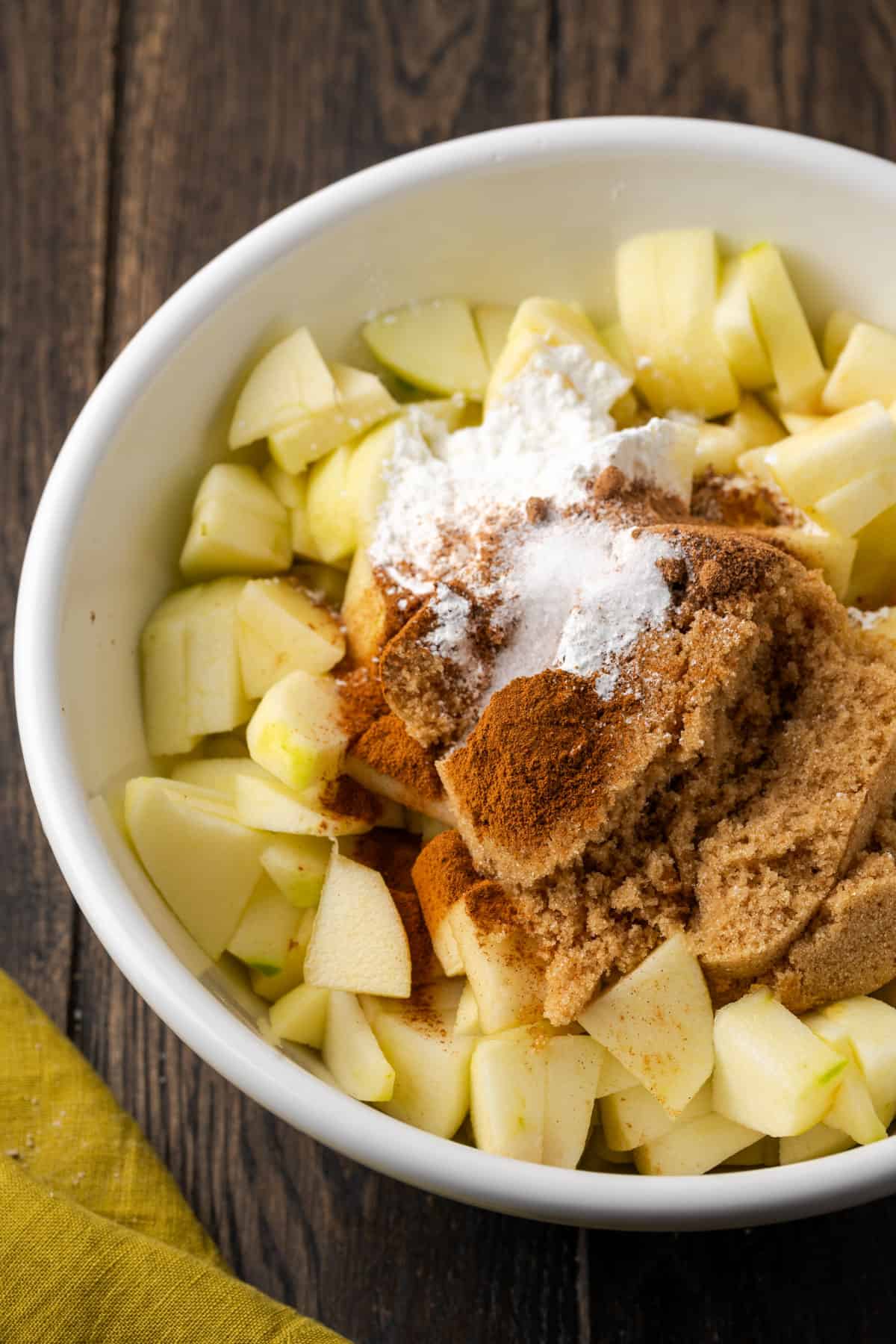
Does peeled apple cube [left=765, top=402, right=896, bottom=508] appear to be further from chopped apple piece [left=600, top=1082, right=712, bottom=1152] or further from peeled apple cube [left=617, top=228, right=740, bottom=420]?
chopped apple piece [left=600, top=1082, right=712, bottom=1152]

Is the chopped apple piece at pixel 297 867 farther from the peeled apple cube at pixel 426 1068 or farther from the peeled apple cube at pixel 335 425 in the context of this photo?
the peeled apple cube at pixel 335 425

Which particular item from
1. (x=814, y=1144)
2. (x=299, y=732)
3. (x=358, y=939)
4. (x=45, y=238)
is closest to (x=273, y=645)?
(x=299, y=732)

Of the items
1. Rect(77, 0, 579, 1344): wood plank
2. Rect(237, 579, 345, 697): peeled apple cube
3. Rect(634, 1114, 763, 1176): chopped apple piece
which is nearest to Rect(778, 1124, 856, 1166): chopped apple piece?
Rect(634, 1114, 763, 1176): chopped apple piece

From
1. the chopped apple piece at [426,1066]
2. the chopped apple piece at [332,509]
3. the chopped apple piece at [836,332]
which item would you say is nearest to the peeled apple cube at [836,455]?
the chopped apple piece at [836,332]

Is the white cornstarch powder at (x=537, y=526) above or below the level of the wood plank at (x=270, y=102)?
below

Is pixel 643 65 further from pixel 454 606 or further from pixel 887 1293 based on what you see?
pixel 887 1293

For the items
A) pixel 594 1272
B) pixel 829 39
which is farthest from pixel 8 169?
pixel 594 1272
